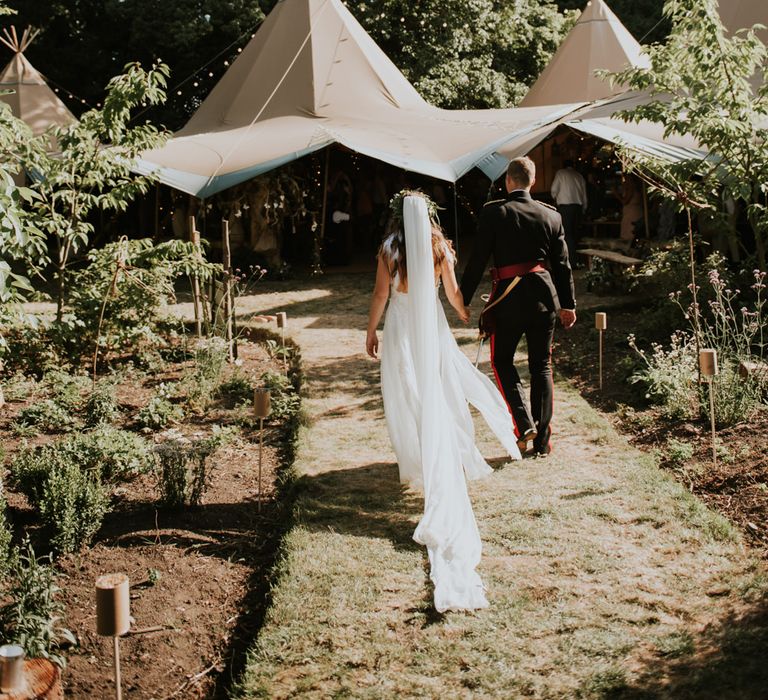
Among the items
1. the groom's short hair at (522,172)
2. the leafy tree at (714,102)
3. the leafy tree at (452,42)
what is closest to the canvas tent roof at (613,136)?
the leafy tree at (714,102)

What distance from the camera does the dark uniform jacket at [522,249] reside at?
5.09 metres

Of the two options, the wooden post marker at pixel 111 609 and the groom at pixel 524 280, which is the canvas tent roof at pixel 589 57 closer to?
the groom at pixel 524 280

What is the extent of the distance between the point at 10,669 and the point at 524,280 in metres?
3.53

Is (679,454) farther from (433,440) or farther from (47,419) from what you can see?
(47,419)

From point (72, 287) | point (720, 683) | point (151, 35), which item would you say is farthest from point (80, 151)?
point (151, 35)

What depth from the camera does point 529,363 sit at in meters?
5.30

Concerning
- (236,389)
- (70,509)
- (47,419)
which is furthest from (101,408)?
(70,509)

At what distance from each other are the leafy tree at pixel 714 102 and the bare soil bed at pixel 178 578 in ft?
11.8

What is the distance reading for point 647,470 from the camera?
200 inches

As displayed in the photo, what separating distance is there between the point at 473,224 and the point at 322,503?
673 inches

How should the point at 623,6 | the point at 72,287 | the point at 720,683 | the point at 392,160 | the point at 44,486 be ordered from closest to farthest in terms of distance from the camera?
the point at 720,683, the point at 44,486, the point at 72,287, the point at 392,160, the point at 623,6

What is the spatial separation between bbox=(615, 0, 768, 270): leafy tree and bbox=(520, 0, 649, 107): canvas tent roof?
9.34 meters

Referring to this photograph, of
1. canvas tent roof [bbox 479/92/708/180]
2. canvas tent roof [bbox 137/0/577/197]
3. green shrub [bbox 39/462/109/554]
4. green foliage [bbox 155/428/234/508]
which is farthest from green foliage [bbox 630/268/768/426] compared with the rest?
canvas tent roof [bbox 137/0/577/197]

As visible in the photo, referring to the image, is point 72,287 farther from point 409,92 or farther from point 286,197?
point 409,92
